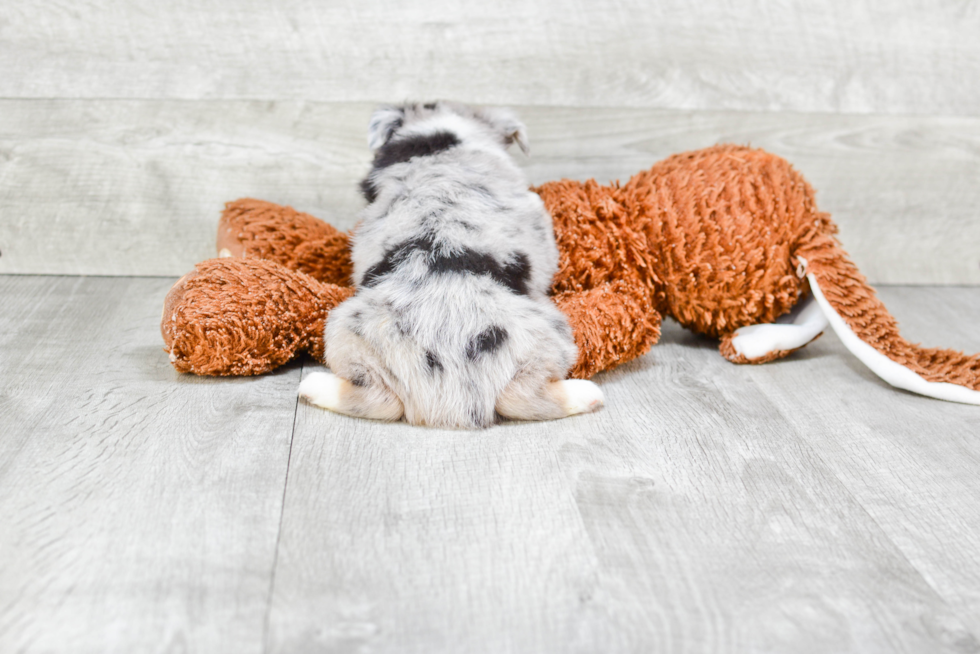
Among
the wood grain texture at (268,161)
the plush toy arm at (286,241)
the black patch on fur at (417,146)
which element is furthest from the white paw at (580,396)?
the wood grain texture at (268,161)

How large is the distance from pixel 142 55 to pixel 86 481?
121 centimetres

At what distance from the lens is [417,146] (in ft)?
5.41

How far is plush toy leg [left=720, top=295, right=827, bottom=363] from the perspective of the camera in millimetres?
1796

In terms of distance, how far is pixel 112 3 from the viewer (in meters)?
2.03

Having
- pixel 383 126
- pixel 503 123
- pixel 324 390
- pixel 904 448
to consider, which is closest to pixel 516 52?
pixel 503 123

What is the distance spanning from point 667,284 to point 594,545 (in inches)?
29.1

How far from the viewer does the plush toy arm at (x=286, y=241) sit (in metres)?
1.88

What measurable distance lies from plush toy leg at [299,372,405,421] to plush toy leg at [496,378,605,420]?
19 centimetres

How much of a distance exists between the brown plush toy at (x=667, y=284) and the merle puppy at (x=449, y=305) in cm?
14

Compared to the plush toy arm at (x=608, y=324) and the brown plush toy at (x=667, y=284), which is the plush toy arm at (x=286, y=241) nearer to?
the brown plush toy at (x=667, y=284)

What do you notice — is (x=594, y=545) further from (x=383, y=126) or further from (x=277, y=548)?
(x=383, y=126)

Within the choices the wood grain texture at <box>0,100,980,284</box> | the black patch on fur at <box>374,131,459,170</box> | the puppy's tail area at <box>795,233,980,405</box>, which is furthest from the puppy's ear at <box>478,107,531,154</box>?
the puppy's tail area at <box>795,233,980,405</box>

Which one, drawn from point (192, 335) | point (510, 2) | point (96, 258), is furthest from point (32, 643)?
point (510, 2)

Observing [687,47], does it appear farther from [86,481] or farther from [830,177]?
[86,481]
